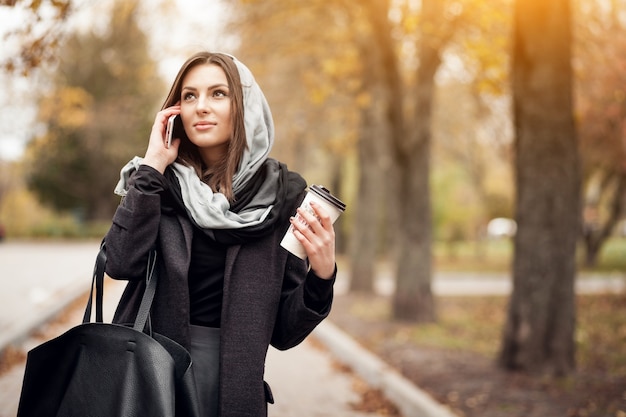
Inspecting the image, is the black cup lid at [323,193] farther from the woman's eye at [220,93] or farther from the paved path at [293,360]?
the paved path at [293,360]

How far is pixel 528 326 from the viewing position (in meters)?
6.99

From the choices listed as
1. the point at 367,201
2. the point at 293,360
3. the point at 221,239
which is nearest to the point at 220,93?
the point at 221,239

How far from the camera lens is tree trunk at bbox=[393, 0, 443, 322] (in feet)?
35.9

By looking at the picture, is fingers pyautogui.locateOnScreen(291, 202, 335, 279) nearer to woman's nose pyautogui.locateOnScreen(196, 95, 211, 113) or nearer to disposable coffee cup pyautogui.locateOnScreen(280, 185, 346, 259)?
disposable coffee cup pyautogui.locateOnScreen(280, 185, 346, 259)

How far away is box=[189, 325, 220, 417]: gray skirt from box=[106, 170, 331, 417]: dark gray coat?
57mm

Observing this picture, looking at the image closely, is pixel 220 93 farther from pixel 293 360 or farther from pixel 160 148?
pixel 293 360

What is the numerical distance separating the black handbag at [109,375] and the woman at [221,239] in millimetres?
222

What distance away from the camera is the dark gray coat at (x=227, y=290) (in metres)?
2.33

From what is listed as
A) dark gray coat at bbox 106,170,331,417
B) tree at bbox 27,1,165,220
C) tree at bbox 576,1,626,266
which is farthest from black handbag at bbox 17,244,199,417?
tree at bbox 27,1,165,220

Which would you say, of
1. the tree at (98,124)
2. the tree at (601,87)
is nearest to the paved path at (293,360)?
→ the tree at (601,87)

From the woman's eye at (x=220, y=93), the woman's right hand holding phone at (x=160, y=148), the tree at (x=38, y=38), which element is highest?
the tree at (x=38, y=38)

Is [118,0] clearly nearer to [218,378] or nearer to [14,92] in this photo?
[218,378]

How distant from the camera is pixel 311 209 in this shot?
234 centimetres

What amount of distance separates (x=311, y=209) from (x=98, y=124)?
39749 millimetres
